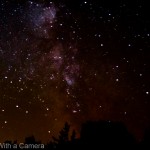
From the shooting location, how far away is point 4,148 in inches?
443

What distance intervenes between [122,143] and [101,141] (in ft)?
2.46

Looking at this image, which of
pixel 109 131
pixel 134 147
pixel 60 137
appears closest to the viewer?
pixel 134 147

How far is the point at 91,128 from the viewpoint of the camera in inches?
572

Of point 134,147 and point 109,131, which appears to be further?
point 109,131

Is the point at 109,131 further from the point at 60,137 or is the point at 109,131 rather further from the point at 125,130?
the point at 60,137

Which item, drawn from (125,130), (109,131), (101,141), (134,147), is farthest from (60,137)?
(125,130)

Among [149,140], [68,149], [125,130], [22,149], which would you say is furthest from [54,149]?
[125,130]

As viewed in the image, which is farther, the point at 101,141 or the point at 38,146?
the point at 38,146

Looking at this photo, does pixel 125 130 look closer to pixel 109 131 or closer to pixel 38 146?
pixel 109 131

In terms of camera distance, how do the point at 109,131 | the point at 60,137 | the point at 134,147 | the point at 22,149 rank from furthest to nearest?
the point at 109,131, the point at 22,149, the point at 60,137, the point at 134,147

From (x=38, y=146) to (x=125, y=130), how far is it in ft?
13.1

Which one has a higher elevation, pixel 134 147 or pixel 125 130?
pixel 125 130

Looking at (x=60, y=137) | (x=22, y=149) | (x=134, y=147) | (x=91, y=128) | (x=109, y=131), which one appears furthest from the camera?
(x=91, y=128)

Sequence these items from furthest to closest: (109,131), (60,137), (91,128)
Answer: (91,128) < (109,131) < (60,137)
